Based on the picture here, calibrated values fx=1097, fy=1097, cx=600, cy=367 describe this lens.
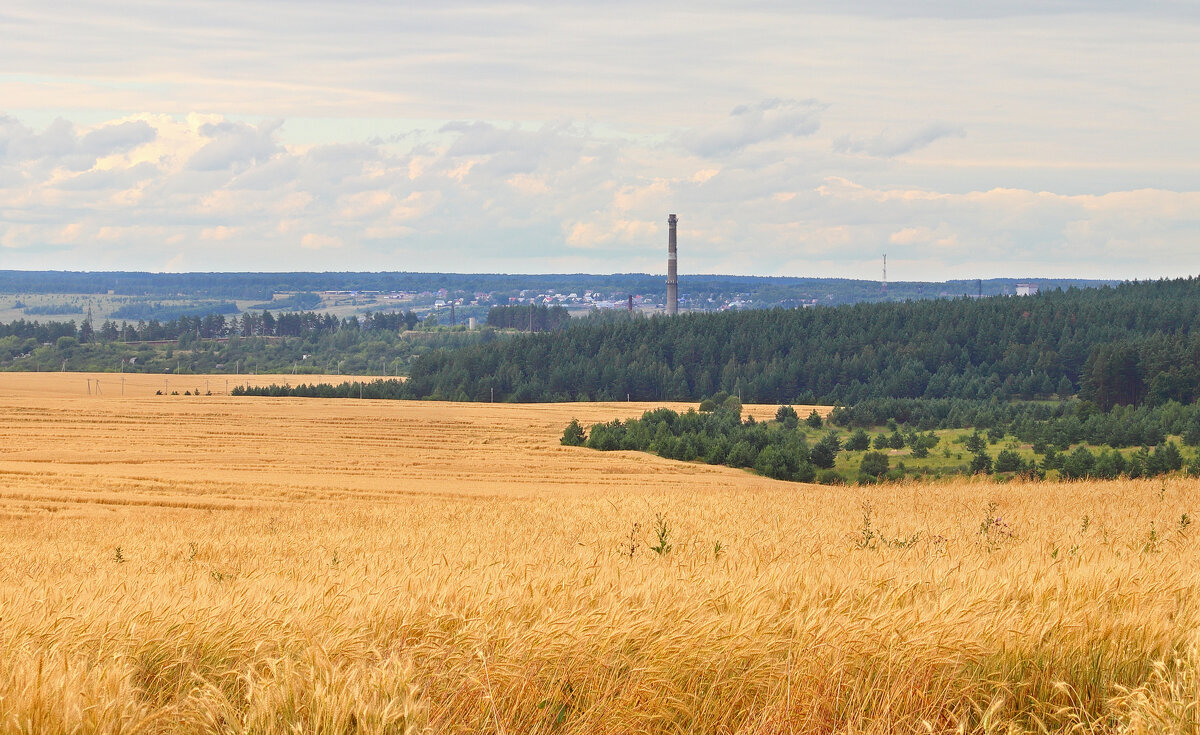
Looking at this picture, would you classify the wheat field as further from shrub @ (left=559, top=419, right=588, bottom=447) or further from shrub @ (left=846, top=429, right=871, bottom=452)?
shrub @ (left=559, top=419, right=588, bottom=447)

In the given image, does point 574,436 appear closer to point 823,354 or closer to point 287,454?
point 287,454

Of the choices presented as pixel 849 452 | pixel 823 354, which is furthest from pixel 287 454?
pixel 823 354

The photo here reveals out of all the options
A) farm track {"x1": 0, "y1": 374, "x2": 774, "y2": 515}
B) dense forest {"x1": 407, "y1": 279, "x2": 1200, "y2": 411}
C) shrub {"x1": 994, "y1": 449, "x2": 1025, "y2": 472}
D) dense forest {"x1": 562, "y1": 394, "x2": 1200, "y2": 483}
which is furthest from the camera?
dense forest {"x1": 407, "y1": 279, "x2": 1200, "y2": 411}

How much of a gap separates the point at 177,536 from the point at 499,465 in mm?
44180

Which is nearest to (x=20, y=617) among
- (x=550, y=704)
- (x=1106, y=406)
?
(x=550, y=704)

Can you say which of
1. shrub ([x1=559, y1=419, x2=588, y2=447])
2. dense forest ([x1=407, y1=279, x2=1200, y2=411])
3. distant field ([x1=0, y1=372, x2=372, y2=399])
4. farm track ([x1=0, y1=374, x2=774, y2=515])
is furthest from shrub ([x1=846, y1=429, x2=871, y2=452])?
distant field ([x1=0, y1=372, x2=372, y2=399])

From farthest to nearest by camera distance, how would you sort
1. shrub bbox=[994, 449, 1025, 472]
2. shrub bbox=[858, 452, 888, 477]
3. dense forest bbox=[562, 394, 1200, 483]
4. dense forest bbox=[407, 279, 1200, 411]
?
dense forest bbox=[407, 279, 1200, 411] → shrub bbox=[858, 452, 888, 477] → shrub bbox=[994, 449, 1025, 472] → dense forest bbox=[562, 394, 1200, 483]

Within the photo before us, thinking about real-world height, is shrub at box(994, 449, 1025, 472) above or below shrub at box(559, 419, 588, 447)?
above

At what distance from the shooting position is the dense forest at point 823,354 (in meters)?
146

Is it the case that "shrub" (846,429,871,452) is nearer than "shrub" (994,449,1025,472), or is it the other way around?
"shrub" (994,449,1025,472)

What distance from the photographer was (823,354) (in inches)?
6152

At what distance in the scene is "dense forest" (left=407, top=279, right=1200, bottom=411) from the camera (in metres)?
146

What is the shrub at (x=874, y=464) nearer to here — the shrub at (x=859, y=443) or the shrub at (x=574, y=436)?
the shrub at (x=859, y=443)

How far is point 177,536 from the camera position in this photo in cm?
2386
